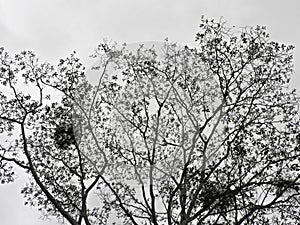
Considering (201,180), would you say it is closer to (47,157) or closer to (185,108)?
(185,108)

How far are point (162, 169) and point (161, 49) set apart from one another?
3.04 meters

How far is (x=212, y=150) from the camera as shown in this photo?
1198 cm

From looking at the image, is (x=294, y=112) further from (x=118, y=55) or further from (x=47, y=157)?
(x=47, y=157)

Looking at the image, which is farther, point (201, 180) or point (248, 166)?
point (248, 166)

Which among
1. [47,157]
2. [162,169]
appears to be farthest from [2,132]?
[162,169]

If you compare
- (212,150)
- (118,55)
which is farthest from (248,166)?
(118,55)

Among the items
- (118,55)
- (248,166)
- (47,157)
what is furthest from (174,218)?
(118,55)

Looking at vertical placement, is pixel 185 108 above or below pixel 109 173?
above

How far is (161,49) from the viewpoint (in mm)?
12539

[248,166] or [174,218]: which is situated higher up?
[248,166]

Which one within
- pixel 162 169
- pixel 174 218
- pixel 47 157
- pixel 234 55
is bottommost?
pixel 174 218

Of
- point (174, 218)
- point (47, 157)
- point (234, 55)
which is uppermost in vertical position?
point (234, 55)

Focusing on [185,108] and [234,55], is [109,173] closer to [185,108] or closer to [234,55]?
[185,108]

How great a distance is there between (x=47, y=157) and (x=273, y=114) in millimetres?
5706
